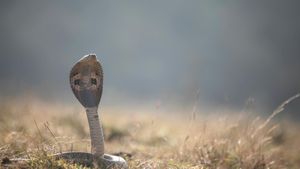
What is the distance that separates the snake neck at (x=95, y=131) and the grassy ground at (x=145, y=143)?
335 millimetres

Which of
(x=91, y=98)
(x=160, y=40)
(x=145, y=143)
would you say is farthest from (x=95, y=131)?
(x=160, y=40)

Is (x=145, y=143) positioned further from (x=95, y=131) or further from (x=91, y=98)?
(x=91, y=98)

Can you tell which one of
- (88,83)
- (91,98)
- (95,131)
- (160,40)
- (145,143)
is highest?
(160,40)

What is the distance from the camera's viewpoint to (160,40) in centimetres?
6047

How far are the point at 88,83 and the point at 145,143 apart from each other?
12.1ft

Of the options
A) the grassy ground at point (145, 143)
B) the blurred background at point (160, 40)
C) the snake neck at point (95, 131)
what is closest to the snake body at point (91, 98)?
the snake neck at point (95, 131)

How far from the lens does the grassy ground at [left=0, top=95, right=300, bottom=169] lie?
22.3ft

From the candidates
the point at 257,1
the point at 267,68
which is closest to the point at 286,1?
the point at 257,1

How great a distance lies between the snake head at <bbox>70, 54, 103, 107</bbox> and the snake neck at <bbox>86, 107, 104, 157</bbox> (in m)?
0.08

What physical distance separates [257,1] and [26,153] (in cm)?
6579

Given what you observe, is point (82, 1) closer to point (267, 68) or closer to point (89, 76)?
point (267, 68)

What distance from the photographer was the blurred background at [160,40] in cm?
4519

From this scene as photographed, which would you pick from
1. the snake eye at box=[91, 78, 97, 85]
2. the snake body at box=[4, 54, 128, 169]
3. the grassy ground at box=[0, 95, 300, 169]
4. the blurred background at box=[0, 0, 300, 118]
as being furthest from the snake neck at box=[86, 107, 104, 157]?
the blurred background at box=[0, 0, 300, 118]

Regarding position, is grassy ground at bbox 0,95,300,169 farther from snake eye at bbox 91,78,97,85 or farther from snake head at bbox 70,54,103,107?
snake eye at bbox 91,78,97,85
